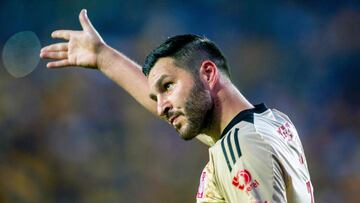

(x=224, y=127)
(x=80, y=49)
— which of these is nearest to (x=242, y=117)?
(x=224, y=127)

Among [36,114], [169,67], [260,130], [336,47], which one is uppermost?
[336,47]

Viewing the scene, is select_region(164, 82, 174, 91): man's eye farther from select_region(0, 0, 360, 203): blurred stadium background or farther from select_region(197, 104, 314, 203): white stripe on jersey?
select_region(0, 0, 360, 203): blurred stadium background

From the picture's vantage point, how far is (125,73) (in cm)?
263

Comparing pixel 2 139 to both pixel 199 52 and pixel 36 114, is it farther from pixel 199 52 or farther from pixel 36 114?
pixel 199 52

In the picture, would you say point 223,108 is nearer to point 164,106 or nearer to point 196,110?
point 196,110

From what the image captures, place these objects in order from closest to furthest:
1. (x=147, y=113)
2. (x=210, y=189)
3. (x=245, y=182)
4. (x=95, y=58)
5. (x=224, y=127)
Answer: (x=245, y=182) < (x=210, y=189) < (x=224, y=127) < (x=95, y=58) < (x=147, y=113)

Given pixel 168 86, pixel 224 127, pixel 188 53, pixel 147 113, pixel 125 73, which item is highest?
pixel 147 113

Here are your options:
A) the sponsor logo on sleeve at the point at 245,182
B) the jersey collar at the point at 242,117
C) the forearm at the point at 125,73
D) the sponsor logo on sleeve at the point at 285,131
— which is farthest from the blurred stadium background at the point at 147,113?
the sponsor logo on sleeve at the point at 245,182

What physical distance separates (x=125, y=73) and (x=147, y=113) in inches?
121

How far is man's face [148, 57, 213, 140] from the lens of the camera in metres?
1.92

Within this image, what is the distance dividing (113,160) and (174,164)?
622 mm

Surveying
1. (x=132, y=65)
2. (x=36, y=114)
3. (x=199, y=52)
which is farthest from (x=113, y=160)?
(x=199, y=52)

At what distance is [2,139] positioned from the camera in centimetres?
589

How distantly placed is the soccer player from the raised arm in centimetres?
59
